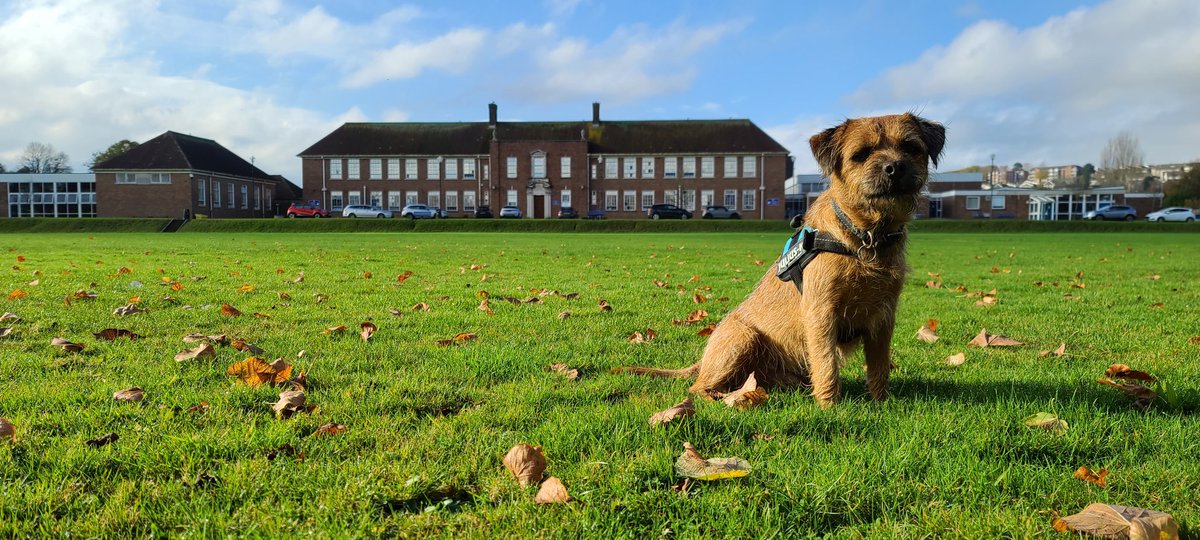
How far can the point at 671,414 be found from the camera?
288cm

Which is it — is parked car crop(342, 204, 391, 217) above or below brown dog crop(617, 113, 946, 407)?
above

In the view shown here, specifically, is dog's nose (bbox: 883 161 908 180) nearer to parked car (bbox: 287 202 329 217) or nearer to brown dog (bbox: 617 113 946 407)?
brown dog (bbox: 617 113 946 407)

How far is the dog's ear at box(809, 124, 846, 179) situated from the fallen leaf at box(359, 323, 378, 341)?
3.26 m

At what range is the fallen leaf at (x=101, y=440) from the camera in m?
2.52

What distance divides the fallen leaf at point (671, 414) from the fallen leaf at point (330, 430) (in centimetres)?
131

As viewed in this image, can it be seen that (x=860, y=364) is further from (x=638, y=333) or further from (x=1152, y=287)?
A: (x=1152, y=287)

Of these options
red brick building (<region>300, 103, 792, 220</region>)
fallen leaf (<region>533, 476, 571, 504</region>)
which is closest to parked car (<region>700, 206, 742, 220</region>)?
red brick building (<region>300, 103, 792, 220</region>)

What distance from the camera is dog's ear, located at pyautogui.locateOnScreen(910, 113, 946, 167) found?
348cm

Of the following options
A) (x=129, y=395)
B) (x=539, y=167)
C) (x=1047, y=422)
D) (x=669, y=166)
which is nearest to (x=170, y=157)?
(x=539, y=167)

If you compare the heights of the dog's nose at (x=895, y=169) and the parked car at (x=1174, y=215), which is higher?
the parked car at (x=1174, y=215)

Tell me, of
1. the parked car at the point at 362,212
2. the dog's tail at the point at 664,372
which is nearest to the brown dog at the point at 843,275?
the dog's tail at the point at 664,372

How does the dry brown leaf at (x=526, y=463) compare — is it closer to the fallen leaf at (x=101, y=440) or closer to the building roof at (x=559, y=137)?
the fallen leaf at (x=101, y=440)

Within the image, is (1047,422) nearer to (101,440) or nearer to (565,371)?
(565,371)

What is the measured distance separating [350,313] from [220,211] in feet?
216
